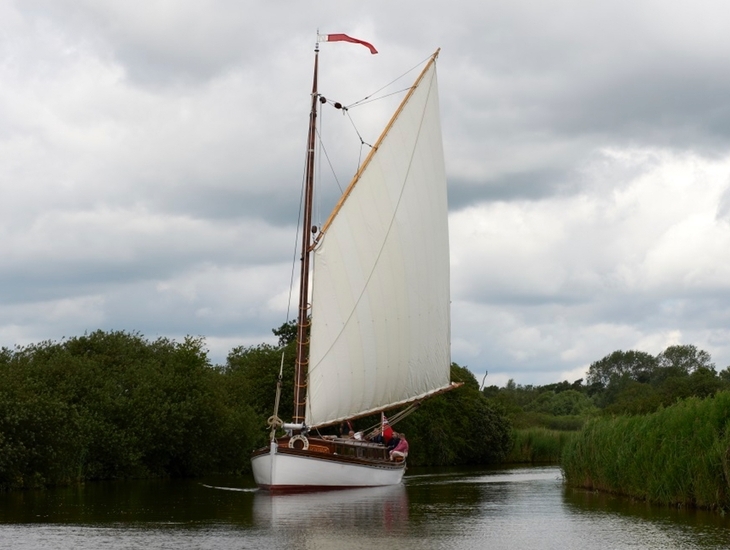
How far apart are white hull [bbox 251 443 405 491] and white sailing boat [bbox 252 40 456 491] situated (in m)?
0.04

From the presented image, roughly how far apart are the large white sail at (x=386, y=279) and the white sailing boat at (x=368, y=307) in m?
0.04

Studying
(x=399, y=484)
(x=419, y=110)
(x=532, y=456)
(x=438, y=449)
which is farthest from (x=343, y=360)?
(x=532, y=456)

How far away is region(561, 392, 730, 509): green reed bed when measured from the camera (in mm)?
23266

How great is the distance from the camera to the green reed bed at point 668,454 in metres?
23.3

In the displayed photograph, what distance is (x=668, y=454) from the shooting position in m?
25.3

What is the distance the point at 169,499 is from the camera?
3209cm

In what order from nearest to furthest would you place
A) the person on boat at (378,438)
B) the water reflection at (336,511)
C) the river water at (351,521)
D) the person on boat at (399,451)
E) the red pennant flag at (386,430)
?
the river water at (351,521)
the water reflection at (336,511)
the red pennant flag at (386,430)
the person on boat at (399,451)
the person on boat at (378,438)

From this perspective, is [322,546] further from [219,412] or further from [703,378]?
[703,378]

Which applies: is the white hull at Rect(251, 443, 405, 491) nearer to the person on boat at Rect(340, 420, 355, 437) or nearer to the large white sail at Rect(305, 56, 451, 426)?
the large white sail at Rect(305, 56, 451, 426)

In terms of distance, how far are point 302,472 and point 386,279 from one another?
762cm

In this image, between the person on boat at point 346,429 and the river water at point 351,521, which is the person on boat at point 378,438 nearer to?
the person on boat at point 346,429


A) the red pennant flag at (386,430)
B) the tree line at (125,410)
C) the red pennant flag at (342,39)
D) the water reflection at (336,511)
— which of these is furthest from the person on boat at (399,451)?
the red pennant flag at (342,39)

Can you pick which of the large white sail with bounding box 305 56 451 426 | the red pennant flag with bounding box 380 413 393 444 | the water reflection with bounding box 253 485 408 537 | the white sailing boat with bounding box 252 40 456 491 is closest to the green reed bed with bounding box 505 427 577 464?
the red pennant flag with bounding box 380 413 393 444

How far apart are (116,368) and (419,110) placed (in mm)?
19840
